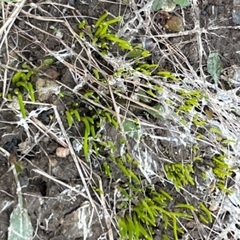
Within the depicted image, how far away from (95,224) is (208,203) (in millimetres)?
362

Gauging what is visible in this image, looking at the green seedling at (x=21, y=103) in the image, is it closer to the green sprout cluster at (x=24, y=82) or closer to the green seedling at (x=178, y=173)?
the green sprout cluster at (x=24, y=82)

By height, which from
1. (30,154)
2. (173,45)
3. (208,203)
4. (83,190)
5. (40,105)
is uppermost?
(173,45)

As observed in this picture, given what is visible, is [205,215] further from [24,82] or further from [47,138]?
[24,82]

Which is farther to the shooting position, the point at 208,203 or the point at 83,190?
the point at 208,203

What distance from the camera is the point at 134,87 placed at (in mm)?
1475

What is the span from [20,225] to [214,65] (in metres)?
0.75

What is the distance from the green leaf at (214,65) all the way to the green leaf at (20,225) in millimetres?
695

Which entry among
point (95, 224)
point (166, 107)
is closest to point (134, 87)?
point (166, 107)

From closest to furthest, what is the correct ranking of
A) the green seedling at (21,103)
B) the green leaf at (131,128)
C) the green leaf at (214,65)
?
the green seedling at (21,103), the green leaf at (131,128), the green leaf at (214,65)

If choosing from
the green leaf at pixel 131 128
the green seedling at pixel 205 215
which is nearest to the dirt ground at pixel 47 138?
the green leaf at pixel 131 128

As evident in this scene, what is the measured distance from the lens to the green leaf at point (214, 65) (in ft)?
5.16

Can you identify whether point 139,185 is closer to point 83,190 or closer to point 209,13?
point 83,190

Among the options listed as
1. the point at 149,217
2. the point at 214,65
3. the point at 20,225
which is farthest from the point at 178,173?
the point at 20,225

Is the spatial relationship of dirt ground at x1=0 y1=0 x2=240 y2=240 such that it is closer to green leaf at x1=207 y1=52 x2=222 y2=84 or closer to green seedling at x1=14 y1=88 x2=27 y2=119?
green seedling at x1=14 y1=88 x2=27 y2=119
